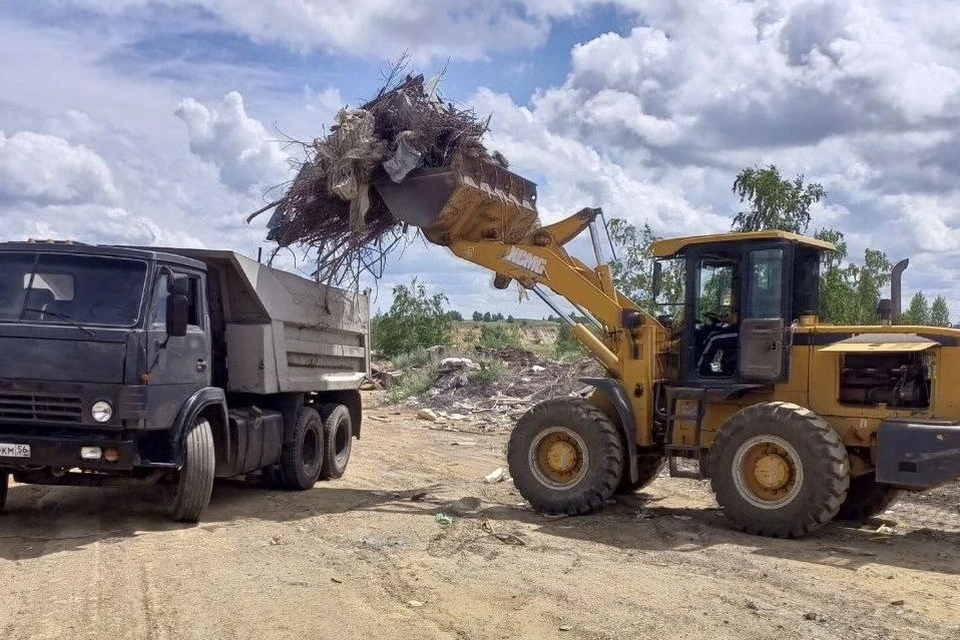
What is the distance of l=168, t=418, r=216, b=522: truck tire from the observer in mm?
8516

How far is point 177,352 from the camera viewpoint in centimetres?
862

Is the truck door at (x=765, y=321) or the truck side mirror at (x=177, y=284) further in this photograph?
the truck door at (x=765, y=321)

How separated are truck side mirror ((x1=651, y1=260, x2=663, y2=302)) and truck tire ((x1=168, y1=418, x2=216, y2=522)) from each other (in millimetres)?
4583

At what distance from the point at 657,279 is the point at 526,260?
1.61 m

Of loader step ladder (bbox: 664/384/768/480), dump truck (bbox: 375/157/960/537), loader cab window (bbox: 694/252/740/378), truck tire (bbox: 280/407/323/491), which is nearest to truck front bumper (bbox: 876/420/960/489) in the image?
dump truck (bbox: 375/157/960/537)

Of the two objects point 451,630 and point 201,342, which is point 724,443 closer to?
point 451,630

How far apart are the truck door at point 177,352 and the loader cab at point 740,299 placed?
4.53 m

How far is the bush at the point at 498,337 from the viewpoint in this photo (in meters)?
35.2

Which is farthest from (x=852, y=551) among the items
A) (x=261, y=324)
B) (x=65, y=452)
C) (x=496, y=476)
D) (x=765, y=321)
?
(x=65, y=452)


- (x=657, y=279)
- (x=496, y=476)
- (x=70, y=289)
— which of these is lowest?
(x=496, y=476)

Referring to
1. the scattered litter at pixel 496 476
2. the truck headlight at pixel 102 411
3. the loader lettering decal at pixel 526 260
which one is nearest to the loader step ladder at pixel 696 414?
the loader lettering decal at pixel 526 260

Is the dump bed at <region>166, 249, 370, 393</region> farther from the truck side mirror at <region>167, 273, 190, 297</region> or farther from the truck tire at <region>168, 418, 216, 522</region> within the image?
the truck tire at <region>168, 418, 216, 522</region>

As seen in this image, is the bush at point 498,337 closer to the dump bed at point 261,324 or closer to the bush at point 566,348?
the bush at point 566,348

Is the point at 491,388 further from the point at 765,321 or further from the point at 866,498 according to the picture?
the point at 765,321
